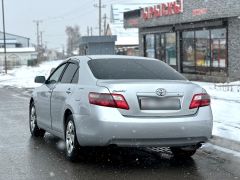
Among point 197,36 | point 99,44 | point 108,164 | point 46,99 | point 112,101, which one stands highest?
point 99,44

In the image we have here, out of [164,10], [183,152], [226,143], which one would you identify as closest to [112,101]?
[183,152]

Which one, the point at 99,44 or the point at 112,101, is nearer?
the point at 112,101

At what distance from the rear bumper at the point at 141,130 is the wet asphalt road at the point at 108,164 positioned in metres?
0.39

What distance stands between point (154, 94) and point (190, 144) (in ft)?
2.89

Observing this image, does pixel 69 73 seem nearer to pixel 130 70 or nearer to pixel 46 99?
pixel 46 99

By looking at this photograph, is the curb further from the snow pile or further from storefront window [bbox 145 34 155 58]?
storefront window [bbox 145 34 155 58]

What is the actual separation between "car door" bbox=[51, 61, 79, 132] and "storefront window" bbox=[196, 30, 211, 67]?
66.3 ft

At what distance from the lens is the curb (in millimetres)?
8141

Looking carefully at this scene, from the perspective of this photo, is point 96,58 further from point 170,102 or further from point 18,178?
point 18,178

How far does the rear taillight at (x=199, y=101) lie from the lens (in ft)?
22.4

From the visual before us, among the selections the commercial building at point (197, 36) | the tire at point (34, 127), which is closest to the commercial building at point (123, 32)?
the commercial building at point (197, 36)

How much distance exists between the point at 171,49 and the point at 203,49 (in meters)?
4.03

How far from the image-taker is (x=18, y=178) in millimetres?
6305

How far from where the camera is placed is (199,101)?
6895 mm
